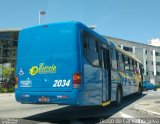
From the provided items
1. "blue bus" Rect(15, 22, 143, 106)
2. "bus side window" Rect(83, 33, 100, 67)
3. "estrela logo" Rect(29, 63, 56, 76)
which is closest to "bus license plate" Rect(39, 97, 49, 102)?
"blue bus" Rect(15, 22, 143, 106)

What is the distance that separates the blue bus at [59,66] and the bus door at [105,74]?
0.56 m

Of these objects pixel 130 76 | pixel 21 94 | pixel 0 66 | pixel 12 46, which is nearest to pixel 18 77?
pixel 21 94

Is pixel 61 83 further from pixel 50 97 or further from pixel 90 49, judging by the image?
pixel 90 49

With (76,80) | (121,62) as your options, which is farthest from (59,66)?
(121,62)

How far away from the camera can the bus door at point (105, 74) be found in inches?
572

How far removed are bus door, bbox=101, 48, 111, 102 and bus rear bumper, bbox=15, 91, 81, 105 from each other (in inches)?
116

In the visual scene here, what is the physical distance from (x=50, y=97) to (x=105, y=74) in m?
3.65

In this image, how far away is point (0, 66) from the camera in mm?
49188

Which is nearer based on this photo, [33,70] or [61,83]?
[61,83]

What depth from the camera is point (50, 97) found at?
39.7 feet

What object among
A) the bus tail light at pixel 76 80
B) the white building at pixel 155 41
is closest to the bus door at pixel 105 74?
the bus tail light at pixel 76 80

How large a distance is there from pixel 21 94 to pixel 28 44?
6.30 ft

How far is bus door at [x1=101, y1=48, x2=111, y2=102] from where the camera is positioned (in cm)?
1454

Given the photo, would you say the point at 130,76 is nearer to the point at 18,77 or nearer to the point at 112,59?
the point at 112,59
